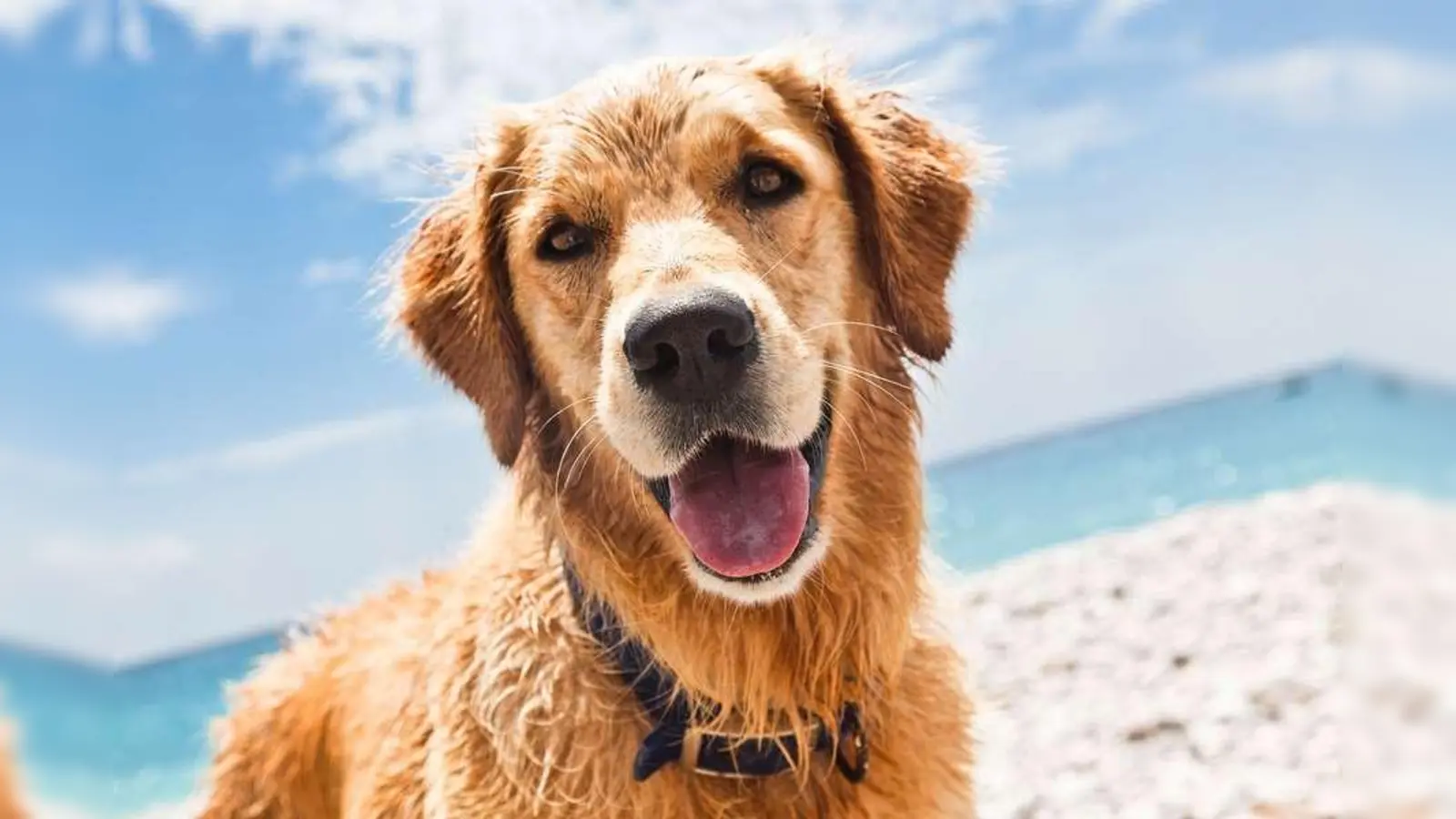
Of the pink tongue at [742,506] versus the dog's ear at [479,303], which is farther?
the dog's ear at [479,303]

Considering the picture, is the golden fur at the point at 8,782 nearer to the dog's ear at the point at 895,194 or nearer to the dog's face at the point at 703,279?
the dog's face at the point at 703,279

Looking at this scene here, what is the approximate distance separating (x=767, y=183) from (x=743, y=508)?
2.47 ft

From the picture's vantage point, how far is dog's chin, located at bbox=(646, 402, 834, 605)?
8.06 ft

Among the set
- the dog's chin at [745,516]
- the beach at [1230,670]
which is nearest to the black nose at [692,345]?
the dog's chin at [745,516]

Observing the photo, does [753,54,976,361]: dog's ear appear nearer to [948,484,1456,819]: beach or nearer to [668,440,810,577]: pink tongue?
[668,440,810,577]: pink tongue

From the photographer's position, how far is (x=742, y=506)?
248 cm

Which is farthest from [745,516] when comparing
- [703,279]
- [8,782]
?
[8,782]

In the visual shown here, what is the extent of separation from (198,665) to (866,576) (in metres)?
25.6

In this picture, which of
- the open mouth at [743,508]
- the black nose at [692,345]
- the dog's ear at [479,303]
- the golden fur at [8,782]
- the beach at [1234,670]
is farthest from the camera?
the dog's ear at [479,303]

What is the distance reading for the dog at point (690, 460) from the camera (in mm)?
2471

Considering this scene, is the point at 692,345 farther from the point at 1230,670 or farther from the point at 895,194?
the point at 1230,670

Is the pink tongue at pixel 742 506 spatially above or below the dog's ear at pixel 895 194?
below

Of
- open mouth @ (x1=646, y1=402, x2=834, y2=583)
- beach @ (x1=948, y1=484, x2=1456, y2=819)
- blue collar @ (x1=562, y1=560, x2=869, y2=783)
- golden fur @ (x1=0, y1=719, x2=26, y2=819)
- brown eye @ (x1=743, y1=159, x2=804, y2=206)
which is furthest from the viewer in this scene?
brown eye @ (x1=743, y1=159, x2=804, y2=206)

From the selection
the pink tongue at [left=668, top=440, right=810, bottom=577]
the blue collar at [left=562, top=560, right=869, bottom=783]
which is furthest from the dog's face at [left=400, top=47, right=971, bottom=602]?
the blue collar at [left=562, top=560, right=869, bottom=783]
